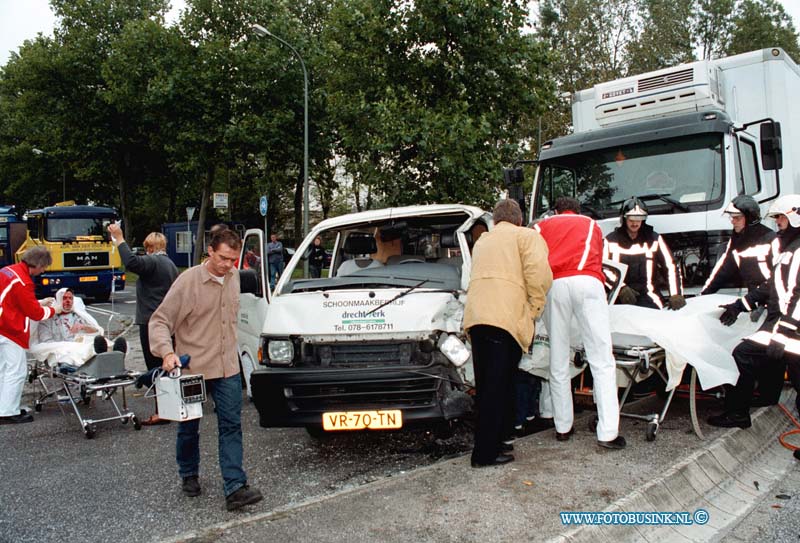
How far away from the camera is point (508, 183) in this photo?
8.30m

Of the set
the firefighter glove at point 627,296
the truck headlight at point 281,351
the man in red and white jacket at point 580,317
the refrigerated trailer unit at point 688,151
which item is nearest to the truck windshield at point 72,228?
the refrigerated trailer unit at point 688,151

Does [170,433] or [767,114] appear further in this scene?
[767,114]

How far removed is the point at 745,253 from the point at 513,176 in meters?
3.05

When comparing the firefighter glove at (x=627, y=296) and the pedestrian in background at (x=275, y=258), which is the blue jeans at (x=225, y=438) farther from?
the pedestrian in background at (x=275, y=258)

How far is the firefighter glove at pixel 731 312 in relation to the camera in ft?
17.9

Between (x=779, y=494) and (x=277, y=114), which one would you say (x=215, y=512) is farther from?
(x=277, y=114)

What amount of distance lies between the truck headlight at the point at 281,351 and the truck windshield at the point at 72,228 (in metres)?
17.3

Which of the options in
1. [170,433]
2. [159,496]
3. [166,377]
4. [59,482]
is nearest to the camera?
→ [166,377]

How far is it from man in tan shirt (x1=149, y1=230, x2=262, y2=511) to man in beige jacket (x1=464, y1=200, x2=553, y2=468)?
158cm

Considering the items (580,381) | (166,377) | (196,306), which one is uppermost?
(196,306)

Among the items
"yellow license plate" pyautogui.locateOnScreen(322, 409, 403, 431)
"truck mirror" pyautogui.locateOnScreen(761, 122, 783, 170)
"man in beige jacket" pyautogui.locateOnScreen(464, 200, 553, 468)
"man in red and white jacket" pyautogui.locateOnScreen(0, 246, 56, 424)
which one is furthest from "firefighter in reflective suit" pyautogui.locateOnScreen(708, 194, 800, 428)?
"man in red and white jacket" pyautogui.locateOnScreen(0, 246, 56, 424)

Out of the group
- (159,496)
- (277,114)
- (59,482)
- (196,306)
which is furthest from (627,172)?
(277,114)

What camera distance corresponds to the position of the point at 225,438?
429 centimetres

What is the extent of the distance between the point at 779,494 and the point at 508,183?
4745 millimetres
